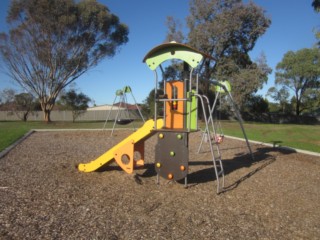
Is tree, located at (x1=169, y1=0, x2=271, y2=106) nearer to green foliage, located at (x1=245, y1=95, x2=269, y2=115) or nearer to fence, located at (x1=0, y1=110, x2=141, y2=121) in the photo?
fence, located at (x1=0, y1=110, x2=141, y2=121)

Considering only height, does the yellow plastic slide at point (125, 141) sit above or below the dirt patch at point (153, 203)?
above

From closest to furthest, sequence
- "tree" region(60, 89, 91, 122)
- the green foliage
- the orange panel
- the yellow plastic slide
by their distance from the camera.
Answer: the orange panel < the yellow plastic slide < "tree" region(60, 89, 91, 122) < the green foliage

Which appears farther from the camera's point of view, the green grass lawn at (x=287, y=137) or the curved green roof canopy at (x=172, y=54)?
→ the green grass lawn at (x=287, y=137)

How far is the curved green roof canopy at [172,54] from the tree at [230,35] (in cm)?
2178

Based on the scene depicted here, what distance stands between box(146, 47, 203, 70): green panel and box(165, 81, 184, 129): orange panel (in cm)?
47


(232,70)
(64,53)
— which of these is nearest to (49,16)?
(64,53)

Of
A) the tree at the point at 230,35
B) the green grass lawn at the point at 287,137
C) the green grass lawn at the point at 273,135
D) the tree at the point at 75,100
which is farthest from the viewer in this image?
the tree at the point at 75,100

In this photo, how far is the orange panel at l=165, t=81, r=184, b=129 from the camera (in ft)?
19.5

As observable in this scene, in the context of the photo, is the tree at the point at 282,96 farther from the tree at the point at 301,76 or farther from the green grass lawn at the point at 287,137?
the green grass lawn at the point at 287,137

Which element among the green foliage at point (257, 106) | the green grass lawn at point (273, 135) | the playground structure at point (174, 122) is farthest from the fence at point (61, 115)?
the playground structure at point (174, 122)

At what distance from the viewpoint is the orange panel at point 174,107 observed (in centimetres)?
595

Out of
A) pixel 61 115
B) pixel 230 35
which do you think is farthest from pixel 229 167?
pixel 61 115

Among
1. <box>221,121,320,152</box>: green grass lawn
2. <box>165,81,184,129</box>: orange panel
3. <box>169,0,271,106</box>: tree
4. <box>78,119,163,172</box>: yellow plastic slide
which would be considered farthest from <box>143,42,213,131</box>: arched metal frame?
<box>169,0,271,106</box>: tree

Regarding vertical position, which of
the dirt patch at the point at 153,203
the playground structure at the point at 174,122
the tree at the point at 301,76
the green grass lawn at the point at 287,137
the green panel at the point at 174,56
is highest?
the tree at the point at 301,76
